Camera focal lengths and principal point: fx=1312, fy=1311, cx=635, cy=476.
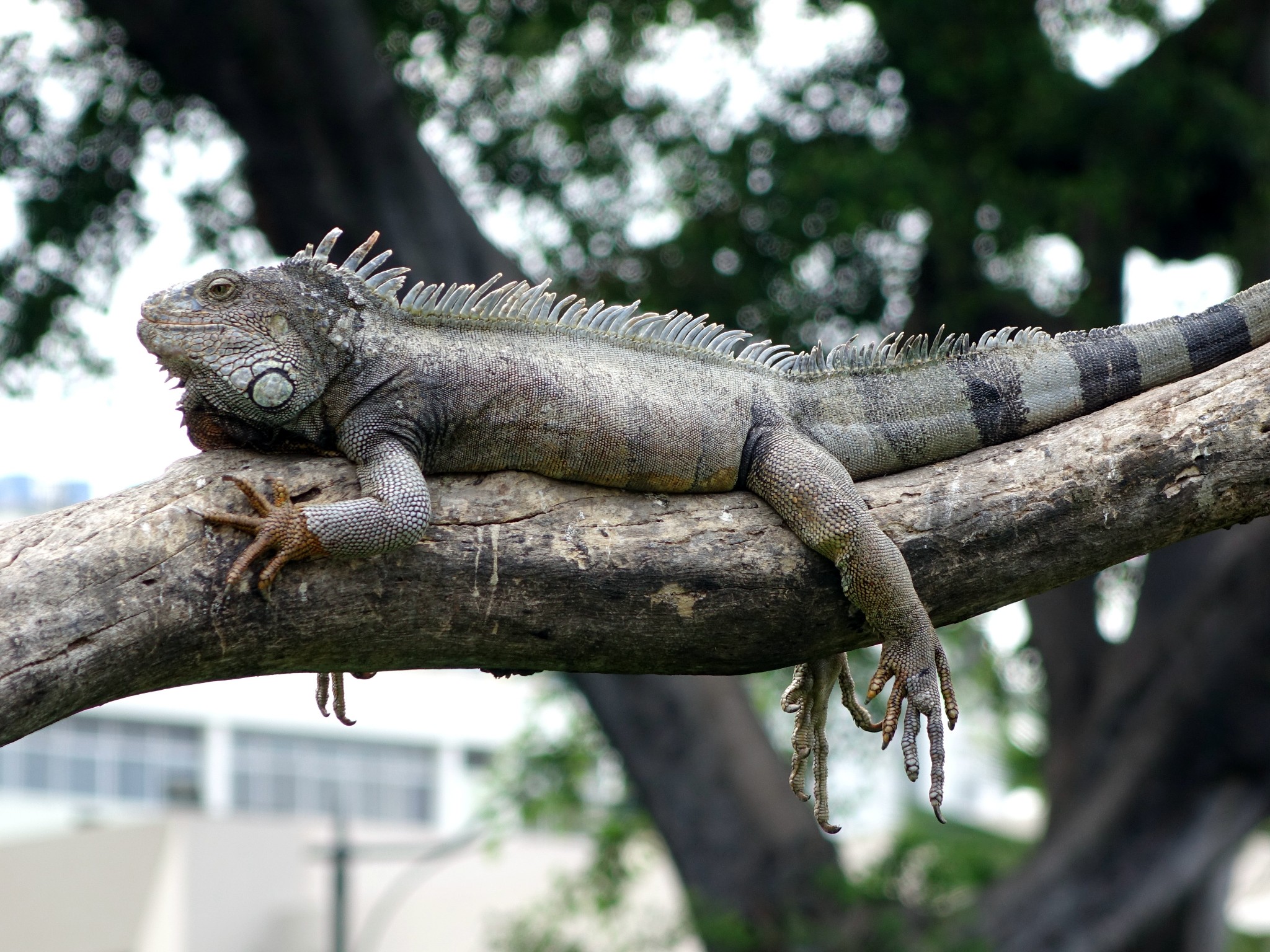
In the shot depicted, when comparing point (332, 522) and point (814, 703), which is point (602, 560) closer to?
point (332, 522)

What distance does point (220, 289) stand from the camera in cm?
470

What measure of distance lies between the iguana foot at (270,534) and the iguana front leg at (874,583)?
68.0 inches

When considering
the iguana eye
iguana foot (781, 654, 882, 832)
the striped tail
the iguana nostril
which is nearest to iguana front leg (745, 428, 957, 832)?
iguana foot (781, 654, 882, 832)

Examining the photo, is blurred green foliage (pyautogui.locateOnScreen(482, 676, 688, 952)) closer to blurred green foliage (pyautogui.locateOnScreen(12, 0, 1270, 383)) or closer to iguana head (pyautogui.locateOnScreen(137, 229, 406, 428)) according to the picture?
blurred green foliage (pyautogui.locateOnScreen(12, 0, 1270, 383))

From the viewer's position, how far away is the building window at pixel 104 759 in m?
34.3

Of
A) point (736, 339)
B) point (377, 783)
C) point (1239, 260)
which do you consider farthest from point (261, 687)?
point (736, 339)

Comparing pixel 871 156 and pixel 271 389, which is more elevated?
pixel 871 156

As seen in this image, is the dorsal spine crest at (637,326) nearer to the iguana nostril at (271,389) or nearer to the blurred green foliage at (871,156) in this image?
the iguana nostril at (271,389)

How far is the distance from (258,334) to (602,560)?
57.8 inches

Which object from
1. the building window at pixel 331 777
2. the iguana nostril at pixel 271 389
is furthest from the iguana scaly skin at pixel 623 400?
the building window at pixel 331 777

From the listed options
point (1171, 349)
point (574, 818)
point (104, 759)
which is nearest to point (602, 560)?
point (1171, 349)

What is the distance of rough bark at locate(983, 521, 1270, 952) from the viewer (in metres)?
11.1

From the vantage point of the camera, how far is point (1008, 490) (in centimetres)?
492

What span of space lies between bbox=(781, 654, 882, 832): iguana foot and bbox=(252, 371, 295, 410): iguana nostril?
7.41 ft
